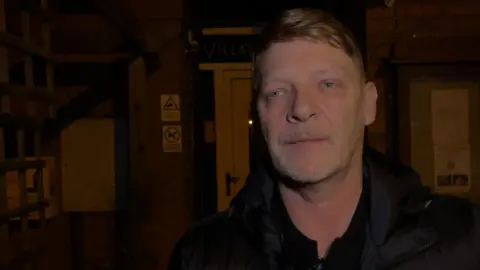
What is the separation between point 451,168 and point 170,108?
51.8 inches

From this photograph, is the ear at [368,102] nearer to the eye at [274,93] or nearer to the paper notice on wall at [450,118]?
the eye at [274,93]

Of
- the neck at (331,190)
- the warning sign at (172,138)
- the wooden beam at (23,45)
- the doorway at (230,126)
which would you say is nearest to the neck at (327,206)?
the neck at (331,190)

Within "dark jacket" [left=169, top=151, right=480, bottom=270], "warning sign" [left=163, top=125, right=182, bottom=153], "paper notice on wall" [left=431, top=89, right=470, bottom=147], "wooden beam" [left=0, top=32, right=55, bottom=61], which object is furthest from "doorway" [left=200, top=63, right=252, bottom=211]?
"dark jacket" [left=169, top=151, right=480, bottom=270]

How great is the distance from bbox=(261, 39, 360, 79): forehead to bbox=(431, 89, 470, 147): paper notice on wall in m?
1.89

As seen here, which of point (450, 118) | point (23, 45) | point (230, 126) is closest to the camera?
point (23, 45)

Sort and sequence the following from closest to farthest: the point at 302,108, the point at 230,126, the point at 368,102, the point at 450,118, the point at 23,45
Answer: the point at 302,108 → the point at 368,102 → the point at 23,45 → the point at 450,118 → the point at 230,126

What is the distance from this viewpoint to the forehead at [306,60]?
1.00 metres

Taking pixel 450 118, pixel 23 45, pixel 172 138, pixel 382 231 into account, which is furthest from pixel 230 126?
pixel 382 231

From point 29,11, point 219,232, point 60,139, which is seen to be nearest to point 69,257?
point 60,139

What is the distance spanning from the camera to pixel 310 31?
1.01m

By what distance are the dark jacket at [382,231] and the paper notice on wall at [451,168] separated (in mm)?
1783

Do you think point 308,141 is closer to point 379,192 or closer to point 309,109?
point 309,109

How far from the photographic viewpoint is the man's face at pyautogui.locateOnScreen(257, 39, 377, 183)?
0.97 meters

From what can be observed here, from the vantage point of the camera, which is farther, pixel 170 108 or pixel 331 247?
pixel 170 108
